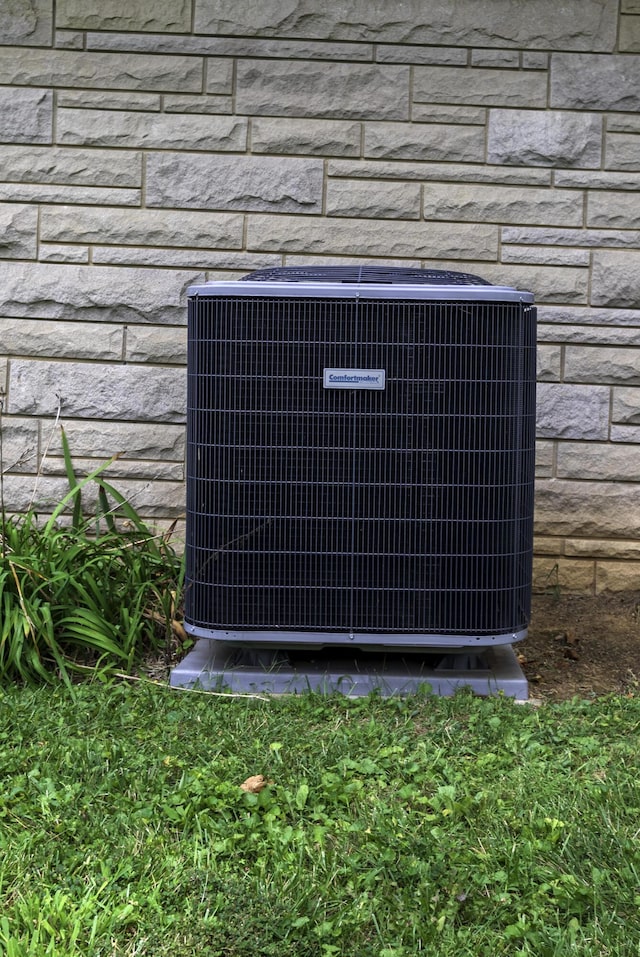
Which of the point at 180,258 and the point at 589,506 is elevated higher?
the point at 180,258

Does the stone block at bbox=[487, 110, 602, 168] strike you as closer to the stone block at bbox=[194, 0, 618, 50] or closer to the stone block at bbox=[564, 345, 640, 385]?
the stone block at bbox=[194, 0, 618, 50]

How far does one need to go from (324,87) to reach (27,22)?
54.7 inches

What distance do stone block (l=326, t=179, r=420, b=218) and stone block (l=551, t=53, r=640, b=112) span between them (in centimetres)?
79

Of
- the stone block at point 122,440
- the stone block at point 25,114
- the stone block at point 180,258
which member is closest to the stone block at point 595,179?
the stone block at point 180,258

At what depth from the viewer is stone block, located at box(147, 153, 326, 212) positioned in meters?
4.73

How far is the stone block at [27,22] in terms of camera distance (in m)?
4.69

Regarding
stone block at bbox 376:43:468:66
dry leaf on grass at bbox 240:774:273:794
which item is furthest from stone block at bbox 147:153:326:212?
dry leaf on grass at bbox 240:774:273:794

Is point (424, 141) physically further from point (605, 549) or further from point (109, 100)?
point (605, 549)

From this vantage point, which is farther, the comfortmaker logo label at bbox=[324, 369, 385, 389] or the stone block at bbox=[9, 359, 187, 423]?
the stone block at bbox=[9, 359, 187, 423]

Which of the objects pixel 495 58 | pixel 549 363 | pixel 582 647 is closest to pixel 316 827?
pixel 582 647

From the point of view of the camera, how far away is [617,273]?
15.6ft

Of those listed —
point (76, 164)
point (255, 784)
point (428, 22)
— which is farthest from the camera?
point (76, 164)

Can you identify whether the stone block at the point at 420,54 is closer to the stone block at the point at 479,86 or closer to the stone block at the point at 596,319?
the stone block at the point at 479,86

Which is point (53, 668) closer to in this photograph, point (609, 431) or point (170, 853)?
point (170, 853)
